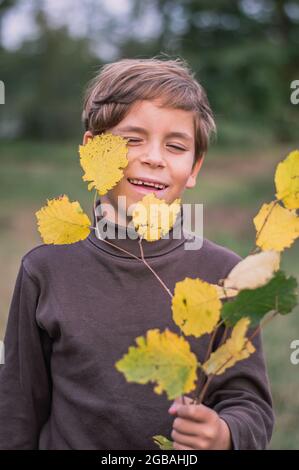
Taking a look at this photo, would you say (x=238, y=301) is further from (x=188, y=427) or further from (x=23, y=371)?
(x=23, y=371)

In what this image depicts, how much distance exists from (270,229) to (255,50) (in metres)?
16.1

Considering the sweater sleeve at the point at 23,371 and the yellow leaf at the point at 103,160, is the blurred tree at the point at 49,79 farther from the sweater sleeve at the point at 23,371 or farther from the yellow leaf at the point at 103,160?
the yellow leaf at the point at 103,160

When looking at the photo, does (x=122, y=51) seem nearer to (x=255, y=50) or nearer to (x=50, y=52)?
(x=50, y=52)

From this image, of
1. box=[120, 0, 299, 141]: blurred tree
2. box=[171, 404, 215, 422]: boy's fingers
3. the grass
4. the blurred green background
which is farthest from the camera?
box=[120, 0, 299, 141]: blurred tree

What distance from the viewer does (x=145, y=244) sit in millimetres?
1502

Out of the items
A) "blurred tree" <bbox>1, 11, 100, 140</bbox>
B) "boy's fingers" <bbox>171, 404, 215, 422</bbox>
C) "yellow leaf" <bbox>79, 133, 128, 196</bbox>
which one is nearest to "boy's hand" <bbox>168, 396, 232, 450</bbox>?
"boy's fingers" <bbox>171, 404, 215, 422</bbox>

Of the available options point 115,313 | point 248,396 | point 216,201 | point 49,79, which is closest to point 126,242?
point 115,313

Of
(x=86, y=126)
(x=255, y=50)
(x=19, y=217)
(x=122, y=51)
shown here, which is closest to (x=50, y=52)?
(x=122, y=51)

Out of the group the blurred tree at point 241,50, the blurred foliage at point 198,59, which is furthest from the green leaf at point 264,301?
the blurred tree at point 241,50

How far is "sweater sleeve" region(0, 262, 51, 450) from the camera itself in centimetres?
148

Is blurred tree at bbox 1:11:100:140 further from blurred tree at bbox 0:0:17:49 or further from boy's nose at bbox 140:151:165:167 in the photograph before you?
boy's nose at bbox 140:151:165:167

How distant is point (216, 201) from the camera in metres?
12.0

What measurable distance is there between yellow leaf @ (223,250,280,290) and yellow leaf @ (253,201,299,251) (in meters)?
0.05

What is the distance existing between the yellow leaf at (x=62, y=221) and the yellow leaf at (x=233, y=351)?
31 centimetres
